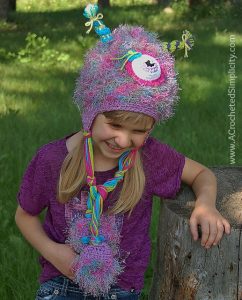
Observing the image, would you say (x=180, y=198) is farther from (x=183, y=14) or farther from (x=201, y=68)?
(x=183, y=14)

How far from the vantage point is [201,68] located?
28.7 ft

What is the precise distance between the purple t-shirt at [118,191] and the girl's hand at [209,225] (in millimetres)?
257

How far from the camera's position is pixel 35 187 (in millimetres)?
2764

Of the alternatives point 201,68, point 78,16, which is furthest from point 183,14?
point 201,68

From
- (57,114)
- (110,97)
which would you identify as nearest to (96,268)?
(110,97)

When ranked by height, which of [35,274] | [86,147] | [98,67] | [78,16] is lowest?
[35,274]

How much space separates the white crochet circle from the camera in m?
2.51

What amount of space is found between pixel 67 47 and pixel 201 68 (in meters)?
2.80

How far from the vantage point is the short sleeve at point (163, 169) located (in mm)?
2842

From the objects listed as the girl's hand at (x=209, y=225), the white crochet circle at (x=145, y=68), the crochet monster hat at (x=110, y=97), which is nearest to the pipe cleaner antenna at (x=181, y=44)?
the crochet monster hat at (x=110, y=97)

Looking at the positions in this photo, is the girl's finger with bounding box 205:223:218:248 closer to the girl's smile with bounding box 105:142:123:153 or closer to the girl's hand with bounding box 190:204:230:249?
the girl's hand with bounding box 190:204:230:249

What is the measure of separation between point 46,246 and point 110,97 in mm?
698

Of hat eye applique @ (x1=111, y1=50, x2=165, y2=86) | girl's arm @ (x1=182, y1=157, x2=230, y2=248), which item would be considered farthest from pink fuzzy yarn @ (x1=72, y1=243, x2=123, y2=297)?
hat eye applique @ (x1=111, y1=50, x2=165, y2=86)

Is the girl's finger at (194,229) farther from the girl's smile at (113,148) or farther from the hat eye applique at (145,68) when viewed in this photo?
the hat eye applique at (145,68)
